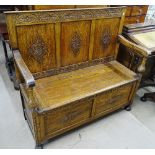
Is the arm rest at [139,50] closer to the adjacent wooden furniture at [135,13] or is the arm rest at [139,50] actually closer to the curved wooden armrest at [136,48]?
the curved wooden armrest at [136,48]

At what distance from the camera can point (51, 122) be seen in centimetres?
152

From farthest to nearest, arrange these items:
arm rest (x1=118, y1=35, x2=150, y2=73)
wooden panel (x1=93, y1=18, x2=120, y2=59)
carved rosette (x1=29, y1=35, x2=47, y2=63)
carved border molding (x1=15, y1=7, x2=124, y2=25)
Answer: wooden panel (x1=93, y1=18, x2=120, y2=59)
arm rest (x1=118, y1=35, x2=150, y2=73)
carved rosette (x1=29, y1=35, x2=47, y2=63)
carved border molding (x1=15, y1=7, x2=124, y2=25)

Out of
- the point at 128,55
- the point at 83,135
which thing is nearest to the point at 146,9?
the point at 128,55

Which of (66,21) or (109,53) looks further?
(109,53)

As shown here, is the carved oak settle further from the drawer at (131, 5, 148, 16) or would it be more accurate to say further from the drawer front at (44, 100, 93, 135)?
the drawer at (131, 5, 148, 16)

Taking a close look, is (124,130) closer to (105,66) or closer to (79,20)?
(105,66)

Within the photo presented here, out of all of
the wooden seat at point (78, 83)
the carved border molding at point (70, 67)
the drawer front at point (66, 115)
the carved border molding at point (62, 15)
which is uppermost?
the carved border molding at point (62, 15)

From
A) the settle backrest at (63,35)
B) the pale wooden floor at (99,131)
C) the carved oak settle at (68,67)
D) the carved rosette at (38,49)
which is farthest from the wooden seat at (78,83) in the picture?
the pale wooden floor at (99,131)

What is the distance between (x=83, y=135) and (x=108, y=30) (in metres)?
1.12

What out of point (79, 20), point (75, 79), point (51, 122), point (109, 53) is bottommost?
point (51, 122)

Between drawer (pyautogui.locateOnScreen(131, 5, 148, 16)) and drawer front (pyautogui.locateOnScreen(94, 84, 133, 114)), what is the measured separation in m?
1.53

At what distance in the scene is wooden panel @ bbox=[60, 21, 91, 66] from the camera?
67.2 inches

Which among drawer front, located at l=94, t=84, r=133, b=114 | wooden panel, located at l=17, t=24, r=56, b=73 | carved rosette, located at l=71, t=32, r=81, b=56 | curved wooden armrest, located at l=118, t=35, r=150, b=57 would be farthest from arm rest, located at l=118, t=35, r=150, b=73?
wooden panel, located at l=17, t=24, r=56, b=73

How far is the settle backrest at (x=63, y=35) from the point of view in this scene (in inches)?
58.8
